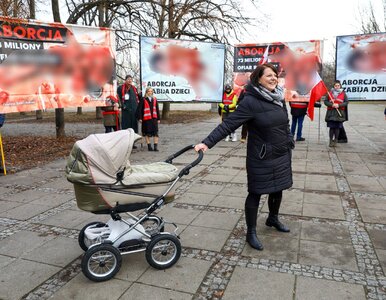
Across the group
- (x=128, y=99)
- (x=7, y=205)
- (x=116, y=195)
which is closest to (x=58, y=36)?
(x=128, y=99)

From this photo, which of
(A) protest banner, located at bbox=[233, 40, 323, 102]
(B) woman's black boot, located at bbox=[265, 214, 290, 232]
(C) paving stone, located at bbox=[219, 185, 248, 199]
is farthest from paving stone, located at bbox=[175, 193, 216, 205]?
(A) protest banner, located at bbox=[233, 40, 323, 102]

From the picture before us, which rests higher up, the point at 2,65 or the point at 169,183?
the point at 2,65

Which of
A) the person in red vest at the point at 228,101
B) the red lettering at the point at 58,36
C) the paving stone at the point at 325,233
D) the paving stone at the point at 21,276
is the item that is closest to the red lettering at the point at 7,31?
the red lettering at the point at 58,36

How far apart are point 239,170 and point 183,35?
46.1ft

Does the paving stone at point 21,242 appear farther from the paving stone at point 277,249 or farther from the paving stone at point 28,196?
the paving stone at point 277,249

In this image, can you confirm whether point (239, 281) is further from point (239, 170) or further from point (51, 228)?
point (239, 170)

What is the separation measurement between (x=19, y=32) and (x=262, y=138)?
6732 mm

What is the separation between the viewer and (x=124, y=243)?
10.9ft

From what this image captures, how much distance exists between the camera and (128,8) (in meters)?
14.0

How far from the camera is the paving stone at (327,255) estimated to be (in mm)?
3442

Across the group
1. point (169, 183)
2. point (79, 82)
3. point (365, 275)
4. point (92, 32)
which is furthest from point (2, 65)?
point (365, 275)

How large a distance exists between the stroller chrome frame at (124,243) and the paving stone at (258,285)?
0.63 meters

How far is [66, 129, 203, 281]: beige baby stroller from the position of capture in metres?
2.99

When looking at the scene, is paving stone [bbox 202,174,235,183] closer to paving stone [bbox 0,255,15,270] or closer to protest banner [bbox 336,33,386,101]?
paving stone [bbox 0,255,15,270]
